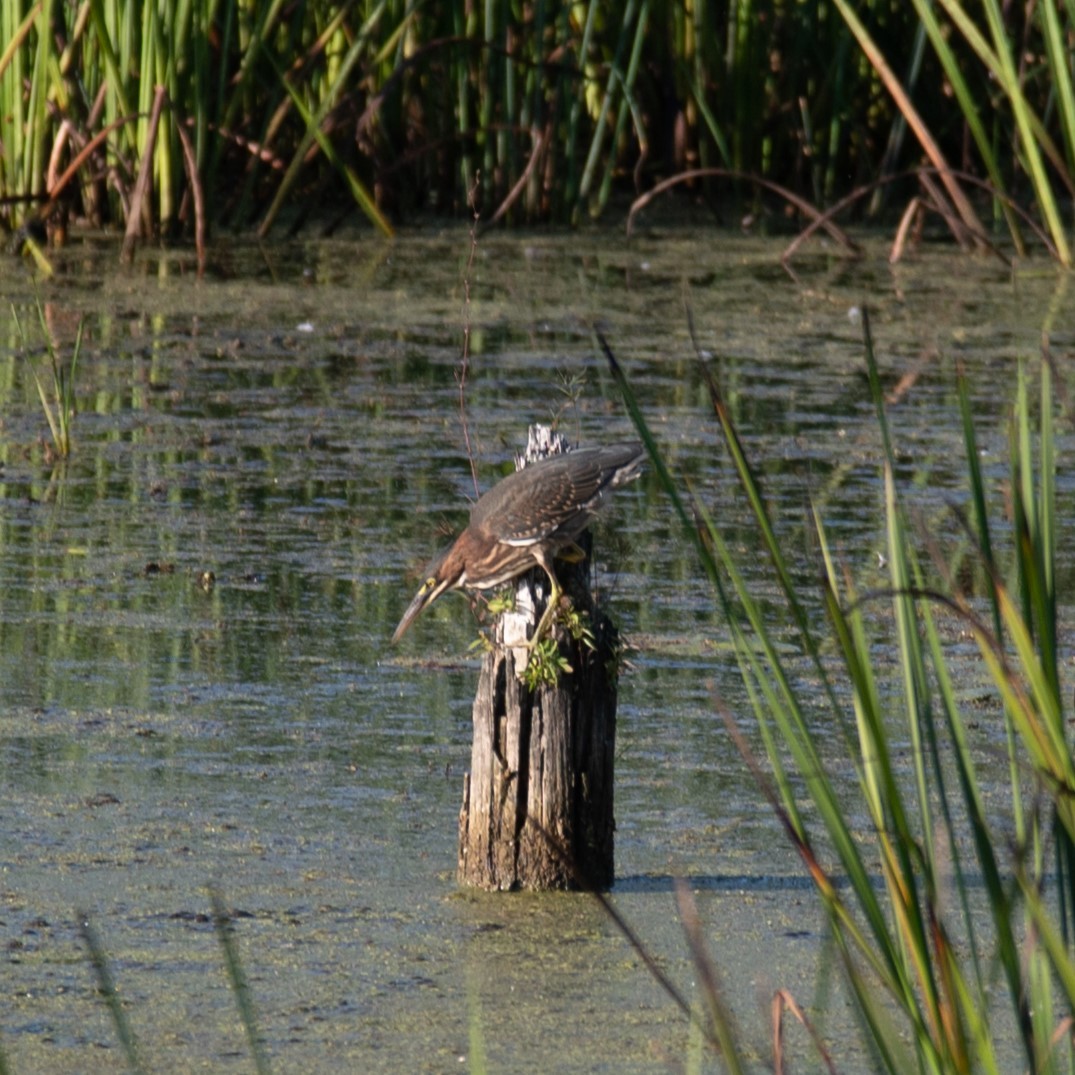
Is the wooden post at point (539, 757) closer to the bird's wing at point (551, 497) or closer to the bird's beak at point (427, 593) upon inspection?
the bird's wing at point (551, 497)

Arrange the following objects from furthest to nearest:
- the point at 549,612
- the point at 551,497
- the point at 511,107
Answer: the point at 511,107 < the point at 551,497 < the point at 549,612

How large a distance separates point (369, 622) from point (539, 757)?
3.88ft

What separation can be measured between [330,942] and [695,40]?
603 centimetres

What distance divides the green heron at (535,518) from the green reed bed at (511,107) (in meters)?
3.52

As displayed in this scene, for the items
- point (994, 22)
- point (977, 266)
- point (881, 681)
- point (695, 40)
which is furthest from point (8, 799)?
point (695, 40)

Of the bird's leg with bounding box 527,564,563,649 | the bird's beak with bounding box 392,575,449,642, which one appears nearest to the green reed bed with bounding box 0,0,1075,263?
the bird's beak with bounding box 392,575,449,642

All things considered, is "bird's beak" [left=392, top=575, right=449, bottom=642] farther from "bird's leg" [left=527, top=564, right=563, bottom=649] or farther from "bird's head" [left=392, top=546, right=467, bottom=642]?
"bird's leg" [left=527, top=564, right=563, bottom=649]

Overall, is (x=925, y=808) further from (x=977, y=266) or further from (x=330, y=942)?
(x=977, y=266)

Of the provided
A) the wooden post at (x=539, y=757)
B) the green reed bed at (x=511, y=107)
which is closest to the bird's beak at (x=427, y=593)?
the wooden post at (x=539, y=757)

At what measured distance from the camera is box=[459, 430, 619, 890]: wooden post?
8.81ft

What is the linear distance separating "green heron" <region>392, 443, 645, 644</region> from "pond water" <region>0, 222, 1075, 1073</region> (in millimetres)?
176

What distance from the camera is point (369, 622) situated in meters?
3.84

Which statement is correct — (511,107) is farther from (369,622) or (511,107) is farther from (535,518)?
(535,518)

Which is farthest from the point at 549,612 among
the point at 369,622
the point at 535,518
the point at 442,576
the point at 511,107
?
the point at 511,107
